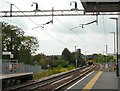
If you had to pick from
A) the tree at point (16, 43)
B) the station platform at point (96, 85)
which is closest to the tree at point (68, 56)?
the tree at point (16, 43)

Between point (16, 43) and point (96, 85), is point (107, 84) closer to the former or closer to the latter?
point (96, 85)

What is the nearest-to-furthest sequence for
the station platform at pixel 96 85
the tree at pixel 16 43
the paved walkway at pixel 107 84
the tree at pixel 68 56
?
1. the station platform at pixel 96 85
2. the paved walkway at pixel 107 84
3. the tree at pixel 16 43
4. the tree at pixel 68 56

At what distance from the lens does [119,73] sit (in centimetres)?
3619

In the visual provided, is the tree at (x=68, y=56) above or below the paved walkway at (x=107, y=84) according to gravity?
→ above

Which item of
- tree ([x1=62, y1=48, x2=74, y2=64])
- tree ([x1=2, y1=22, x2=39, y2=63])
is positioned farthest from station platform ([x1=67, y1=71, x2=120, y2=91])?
tree ([x1=62, y1=48, x2=74, y2=64])

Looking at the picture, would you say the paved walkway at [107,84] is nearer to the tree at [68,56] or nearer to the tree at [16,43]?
the tree at [16,43]

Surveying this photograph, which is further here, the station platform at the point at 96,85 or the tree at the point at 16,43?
the tree at the point at 16,43

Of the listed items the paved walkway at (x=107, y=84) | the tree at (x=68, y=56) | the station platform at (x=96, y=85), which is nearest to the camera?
the station platform at (x=96, y=85)

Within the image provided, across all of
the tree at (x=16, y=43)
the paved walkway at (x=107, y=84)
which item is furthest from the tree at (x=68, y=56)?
the paved walkway at (x=107, y=84)

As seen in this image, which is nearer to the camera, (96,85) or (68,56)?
(96,85)

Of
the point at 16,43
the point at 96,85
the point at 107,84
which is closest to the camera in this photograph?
the point at 96,85

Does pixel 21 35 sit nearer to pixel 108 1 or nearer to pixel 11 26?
pixel 11 26

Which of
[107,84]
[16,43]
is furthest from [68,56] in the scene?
[107,84]

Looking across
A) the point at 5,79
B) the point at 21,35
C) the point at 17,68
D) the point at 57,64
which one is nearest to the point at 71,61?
the point at 57,64
